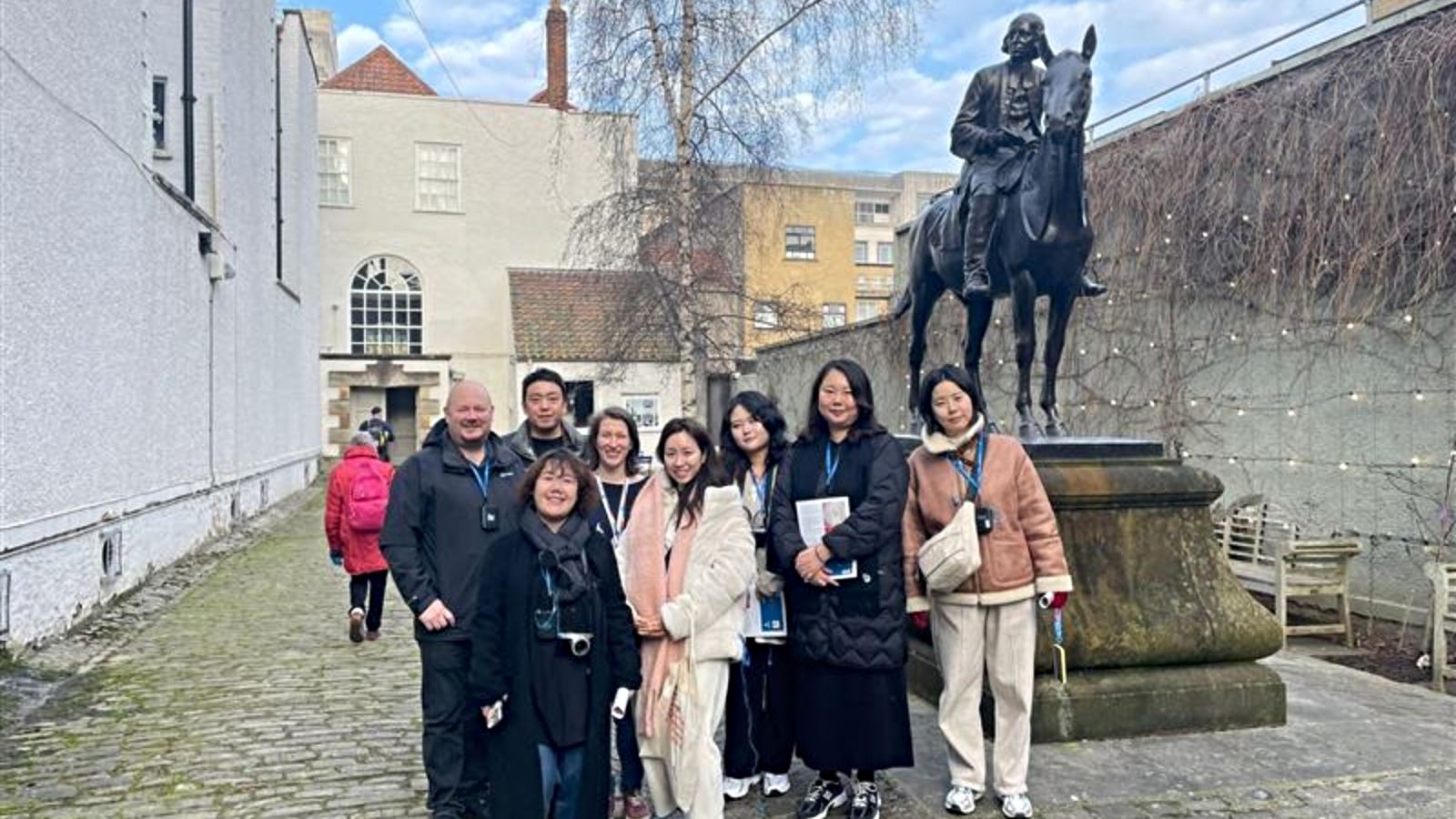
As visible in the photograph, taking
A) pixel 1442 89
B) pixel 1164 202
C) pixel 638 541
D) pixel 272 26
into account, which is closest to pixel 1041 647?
pixel 638 541

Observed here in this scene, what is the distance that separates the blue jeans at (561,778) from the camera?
3.71 metres

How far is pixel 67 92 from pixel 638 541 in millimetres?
6983

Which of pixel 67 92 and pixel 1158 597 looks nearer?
pixel 1158 597

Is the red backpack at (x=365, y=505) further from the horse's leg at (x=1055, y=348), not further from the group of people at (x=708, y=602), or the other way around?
the horse's leg at (x=1055, y=348)

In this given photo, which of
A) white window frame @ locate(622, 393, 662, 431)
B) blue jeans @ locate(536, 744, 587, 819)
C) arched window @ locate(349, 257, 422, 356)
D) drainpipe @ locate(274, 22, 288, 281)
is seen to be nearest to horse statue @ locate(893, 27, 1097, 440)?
blue jeans @ locate(536, 744, 587, 819)

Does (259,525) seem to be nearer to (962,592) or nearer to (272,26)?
(272,26)

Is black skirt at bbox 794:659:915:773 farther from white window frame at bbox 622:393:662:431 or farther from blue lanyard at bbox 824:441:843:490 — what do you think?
white window frame at bbox 622:393:662:431

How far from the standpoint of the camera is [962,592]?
4246mm

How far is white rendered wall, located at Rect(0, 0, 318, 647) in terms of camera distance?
7188 mm

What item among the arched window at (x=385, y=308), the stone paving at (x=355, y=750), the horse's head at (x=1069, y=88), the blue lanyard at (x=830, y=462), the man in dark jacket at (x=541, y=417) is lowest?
the stone paving at (x=355, y=750)

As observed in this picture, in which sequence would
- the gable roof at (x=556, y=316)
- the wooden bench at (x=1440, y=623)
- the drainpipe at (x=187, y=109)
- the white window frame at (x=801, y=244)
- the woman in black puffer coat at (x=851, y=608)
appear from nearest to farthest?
the woman in black puffer coat at (x=851, y=608) → the wooden bench at (x=1440, y=623) → the drainpipe at (x=187, y=109) → the gable roof at (x=556, y=316) → the white window frame at (x=801, y=244)

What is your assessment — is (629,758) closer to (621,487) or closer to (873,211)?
(621,487)

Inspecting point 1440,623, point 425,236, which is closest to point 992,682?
point 1440,623

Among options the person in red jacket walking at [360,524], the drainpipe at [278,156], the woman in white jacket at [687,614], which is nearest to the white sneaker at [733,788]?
the woman in white jacket at [687,614]
